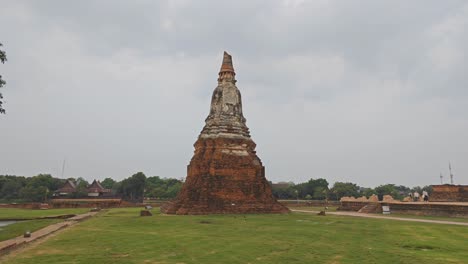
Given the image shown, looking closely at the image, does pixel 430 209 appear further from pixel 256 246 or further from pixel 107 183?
pixel 107 183

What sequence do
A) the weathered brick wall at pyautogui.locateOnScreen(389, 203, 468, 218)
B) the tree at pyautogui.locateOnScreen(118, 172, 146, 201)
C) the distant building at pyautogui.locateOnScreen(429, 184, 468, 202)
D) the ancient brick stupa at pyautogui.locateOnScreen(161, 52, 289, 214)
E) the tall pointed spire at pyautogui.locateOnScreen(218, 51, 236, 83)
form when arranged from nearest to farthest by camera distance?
the weathered brick wall at pyautogui.locateOnScreen(389, 203, 468, 218), the ancient brick stupa at pyautogui.locateOnScreen(161, 52, 289, 214), the distant building at pyautogui.locateOnScreen(429, 184, 468, 202), the tall pointed spire at pyautogui.locateOnScreen(218, 51, 236, 83), the tree at pyautogui.locateOnScreen(118, 172, 146, 201)

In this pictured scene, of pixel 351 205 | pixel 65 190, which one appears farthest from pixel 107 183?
pixel 351 205

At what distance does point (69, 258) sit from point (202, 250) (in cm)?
378

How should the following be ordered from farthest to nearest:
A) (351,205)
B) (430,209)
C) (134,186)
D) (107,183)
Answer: (107,183), (134,186), (351,205), (430,209)

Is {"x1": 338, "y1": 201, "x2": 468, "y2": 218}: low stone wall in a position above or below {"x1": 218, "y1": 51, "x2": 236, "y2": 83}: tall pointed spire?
below

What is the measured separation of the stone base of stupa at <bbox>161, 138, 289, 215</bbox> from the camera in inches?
973

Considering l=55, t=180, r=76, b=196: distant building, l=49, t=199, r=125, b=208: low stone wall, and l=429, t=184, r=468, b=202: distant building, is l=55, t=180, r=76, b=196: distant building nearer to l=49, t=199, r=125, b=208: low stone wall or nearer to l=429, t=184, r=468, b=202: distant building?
l=49, t=199, r=125, b=208: low stone wall

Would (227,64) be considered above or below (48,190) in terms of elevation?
above

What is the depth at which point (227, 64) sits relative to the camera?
3275cm

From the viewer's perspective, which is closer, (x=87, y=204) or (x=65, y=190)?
(x=87, y=204)

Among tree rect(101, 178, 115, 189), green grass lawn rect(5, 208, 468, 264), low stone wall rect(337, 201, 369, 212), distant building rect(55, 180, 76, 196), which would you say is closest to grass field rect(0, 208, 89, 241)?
green grass lawn rect(5, 208, 468, 264)

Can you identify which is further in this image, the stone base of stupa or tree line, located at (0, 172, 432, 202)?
tree line, located at (0, 172, 432, 202)

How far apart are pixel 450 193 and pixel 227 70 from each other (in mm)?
22623

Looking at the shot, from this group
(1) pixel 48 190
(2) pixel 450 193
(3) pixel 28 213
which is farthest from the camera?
(1) pixel 48 190
